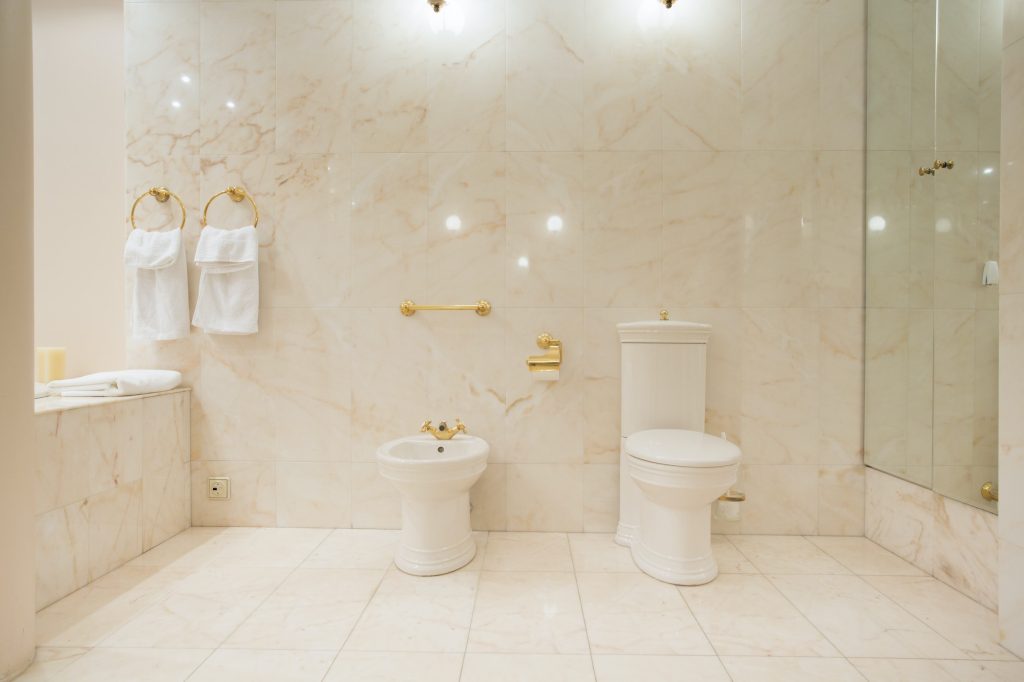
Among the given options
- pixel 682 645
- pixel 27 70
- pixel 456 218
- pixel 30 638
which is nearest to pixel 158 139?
pixel 27 70

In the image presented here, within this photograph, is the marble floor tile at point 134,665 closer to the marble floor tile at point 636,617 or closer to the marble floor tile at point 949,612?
the marble floor tile at point 636,617

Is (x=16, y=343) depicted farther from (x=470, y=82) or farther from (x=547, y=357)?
(x=470, y=82)

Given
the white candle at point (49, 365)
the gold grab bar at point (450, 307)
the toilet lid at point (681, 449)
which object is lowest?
the toilet lid at point (681, 449)

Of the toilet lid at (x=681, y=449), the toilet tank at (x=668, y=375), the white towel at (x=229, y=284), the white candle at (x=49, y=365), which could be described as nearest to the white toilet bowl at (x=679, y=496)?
the toilet lid at (x=681, y=449)

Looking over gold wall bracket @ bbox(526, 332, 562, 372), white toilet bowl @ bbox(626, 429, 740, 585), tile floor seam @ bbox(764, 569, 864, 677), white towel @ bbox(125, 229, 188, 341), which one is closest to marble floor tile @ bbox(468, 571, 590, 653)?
white toilet bowl @ bbox(626, 429, 740, 585)

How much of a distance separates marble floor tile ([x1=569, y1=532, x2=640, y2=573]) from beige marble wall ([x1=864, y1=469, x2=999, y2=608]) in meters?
1.01

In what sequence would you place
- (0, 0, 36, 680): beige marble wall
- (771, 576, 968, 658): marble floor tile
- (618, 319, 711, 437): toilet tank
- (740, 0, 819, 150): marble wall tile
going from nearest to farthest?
(0, 0, 36, 680): beige marble wall
(771, 576, 968, 658): marble floor tile
(618, 319, 711, 437): toilet tank
(740, 0, 819, 150): marble wall tile

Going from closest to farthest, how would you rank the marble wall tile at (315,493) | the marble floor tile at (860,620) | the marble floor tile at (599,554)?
the marble floor tile at (860,620) < the marble floor tile at (599,554) < the marble wall tile at (315,493)

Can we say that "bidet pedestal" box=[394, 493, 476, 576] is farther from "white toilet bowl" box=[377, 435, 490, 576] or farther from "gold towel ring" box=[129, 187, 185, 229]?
"gold towel ring" box=[129, 187, 185, 229]

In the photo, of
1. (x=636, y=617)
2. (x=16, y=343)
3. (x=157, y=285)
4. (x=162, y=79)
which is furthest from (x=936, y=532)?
(x=162, y=79)

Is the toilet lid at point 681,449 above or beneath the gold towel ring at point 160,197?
beneath

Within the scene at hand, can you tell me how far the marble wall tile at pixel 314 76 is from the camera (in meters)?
2.01

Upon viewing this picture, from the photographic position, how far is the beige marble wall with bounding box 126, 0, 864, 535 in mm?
1965

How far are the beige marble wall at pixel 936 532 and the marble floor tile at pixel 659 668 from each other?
97 cm
